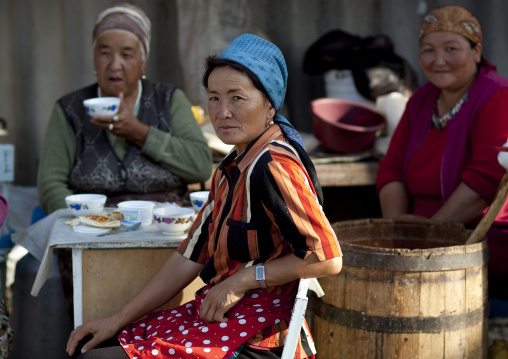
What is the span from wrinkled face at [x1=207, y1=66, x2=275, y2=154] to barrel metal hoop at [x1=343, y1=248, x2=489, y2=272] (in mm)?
656

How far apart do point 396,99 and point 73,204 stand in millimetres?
2590

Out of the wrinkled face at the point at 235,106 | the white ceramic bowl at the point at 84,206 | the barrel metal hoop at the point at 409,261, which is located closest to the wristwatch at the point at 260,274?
the wrinkled face at the point at 235,106

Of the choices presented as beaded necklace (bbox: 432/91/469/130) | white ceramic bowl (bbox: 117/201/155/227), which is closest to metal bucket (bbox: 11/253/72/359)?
white ceramic bowl (bbox: 117/201/155/227)

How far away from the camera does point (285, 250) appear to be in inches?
83.6

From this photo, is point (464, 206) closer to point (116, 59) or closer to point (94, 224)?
point (94, 224)

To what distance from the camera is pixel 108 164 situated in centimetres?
357

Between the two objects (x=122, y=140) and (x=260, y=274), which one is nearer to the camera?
(x=260, y=274)

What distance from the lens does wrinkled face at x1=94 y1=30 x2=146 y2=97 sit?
365 centimetres

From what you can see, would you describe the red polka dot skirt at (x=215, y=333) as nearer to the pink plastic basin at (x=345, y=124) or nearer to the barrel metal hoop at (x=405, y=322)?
the barrel metal hoop at (x=405, y=322)

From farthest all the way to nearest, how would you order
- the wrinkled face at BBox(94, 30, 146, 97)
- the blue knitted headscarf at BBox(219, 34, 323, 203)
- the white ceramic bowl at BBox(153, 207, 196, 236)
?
the wrinkled face at BBox(94, 30, 146, 97) → the white ceramic bowl at BBox(153, 207, 196, 236) → the blue knitted headscarf at BBox(219, 34, 323, 203)

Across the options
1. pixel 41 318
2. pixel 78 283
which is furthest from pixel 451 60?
pixel 41 318

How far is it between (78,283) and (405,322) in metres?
1.22

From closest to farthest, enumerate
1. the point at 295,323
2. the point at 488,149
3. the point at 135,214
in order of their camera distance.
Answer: the point at 295,323 < the point at 135,214 < the point at 488,149

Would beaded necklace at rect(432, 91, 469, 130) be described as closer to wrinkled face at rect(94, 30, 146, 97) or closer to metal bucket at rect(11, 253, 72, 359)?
wrinkled face at rect(94, 30, 146, 97)
